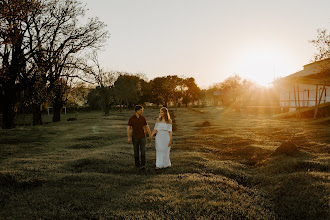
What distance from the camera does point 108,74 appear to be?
70.2 metres

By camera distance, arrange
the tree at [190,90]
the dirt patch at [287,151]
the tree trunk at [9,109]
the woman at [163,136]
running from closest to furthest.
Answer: the woman at [163,136]
the dirt patch at [287,151]
the tree trunk at [9,109]
the tree at [190,90]

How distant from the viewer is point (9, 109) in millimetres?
23219

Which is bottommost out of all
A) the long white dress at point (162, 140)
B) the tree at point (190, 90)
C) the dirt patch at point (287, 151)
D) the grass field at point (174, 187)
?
the grass field at point (174, 187)

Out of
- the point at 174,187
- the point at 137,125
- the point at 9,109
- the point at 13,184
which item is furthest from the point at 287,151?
the point at 9,109

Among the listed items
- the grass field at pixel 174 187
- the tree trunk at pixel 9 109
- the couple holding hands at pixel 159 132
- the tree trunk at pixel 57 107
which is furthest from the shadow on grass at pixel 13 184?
the tree trunk at pixel 57 107

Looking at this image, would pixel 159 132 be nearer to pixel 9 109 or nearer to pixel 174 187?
pixel 174 187

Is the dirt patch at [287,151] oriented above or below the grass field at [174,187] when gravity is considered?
above

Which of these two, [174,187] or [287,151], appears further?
[287,151]

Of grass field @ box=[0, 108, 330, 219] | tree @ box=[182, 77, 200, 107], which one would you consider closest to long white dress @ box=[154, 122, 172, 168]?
grass field @ box=[0, 108, 330, 219]

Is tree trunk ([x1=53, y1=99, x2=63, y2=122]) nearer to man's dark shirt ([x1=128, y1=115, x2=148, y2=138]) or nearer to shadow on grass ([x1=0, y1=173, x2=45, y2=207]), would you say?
shadow on grass ([x1=0, y1=173, x2=45, y2=207])

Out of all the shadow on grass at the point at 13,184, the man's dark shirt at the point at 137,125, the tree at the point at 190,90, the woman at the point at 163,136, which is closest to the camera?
the shadow on grass at the point at 13,184

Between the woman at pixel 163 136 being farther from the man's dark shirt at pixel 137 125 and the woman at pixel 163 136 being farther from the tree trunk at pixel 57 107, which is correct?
the tree trunk at pixel 57 107

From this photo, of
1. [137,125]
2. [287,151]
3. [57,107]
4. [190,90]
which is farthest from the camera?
[190,90]

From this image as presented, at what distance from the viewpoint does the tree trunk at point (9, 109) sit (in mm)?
22514
